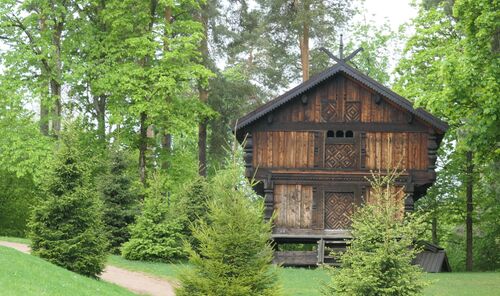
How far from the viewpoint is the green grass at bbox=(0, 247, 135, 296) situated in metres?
17.4

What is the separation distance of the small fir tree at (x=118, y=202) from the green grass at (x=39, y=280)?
11.4 meters

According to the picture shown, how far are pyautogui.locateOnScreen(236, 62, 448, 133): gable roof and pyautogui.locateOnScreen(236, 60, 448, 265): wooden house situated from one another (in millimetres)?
40

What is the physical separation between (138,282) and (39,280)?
7.03 m

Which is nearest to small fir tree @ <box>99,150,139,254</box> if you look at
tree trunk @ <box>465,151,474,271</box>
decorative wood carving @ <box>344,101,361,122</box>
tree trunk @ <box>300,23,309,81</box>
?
decorative wood carving @ <box>344,101,361,122</box>

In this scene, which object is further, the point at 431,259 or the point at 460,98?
the point at 431,259

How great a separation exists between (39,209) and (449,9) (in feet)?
66.6

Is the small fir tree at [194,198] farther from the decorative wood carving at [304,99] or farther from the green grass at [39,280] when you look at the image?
the green grass at [39,280]

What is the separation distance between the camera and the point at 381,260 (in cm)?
1457

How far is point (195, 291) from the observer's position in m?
16.8

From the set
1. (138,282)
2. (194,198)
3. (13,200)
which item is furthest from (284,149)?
(13,200)

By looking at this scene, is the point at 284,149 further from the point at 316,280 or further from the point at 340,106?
the point at 316,280

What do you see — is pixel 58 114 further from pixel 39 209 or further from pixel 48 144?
pixel 39 209

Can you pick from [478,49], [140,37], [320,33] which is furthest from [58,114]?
[478,49]

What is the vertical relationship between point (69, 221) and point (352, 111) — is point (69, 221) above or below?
below
